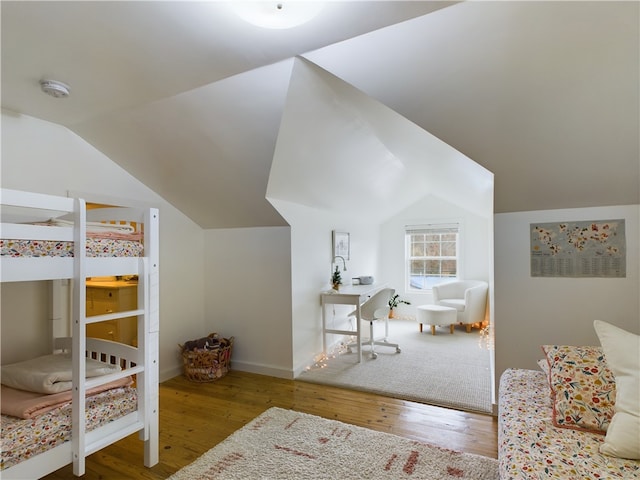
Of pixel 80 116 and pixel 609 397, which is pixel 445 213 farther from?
pixel 80 116

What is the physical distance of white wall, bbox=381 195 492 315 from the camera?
18.9 ft

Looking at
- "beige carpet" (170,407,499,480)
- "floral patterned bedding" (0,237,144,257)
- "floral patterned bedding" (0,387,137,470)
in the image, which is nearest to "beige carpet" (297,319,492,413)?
"beige carpet" (170,407,499,480)

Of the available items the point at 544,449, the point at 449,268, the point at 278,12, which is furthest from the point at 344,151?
the point at 449,268

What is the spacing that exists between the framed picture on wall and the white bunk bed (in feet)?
9.02

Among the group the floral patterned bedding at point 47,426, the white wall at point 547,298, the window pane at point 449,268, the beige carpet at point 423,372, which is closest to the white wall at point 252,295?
the beige carpet at point 423,372

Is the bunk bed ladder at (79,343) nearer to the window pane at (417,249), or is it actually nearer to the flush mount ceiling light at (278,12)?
the flush mount ceiling light at (278,12)

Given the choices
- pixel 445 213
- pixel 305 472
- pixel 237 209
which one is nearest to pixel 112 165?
pixel 237 209

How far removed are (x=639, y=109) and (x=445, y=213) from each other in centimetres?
437

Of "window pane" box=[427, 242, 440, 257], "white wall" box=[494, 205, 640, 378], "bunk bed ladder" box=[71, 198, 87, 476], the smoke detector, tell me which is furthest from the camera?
"window pane" box=[427, 242, 440, 257]

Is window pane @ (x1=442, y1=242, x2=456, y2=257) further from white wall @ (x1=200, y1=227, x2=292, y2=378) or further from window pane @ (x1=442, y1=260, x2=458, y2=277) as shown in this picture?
white wall @ (x1=200, y1=227, x2=292, y2=378)

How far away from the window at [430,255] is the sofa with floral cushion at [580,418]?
4.33 metres

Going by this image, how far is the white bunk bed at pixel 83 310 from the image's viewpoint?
1490mm

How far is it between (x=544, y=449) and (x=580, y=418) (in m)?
0.31

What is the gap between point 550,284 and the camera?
2514 mm
